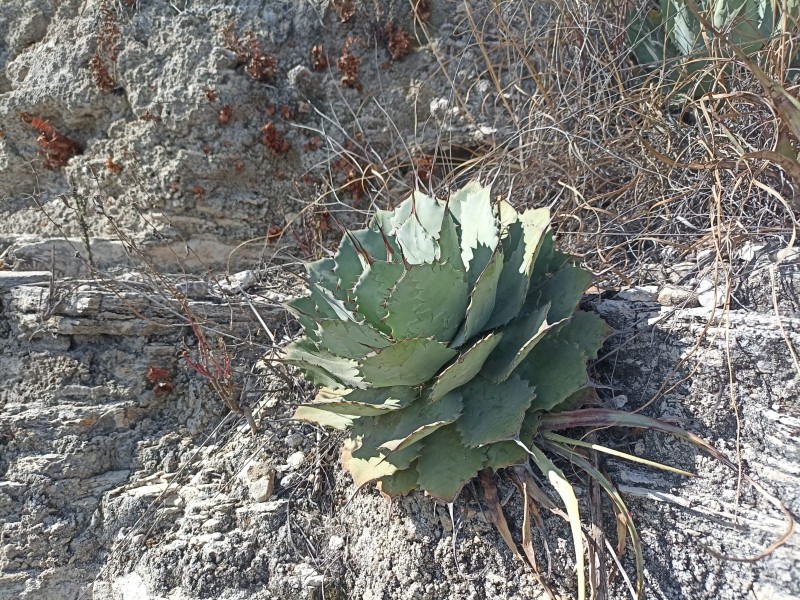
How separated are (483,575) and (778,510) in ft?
2.33

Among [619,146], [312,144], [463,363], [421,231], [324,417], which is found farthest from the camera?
[312,144]

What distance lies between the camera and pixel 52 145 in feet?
9.62

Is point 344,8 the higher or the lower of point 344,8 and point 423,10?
the higher

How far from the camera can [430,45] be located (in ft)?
9.23

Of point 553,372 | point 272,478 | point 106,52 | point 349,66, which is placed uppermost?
point 106,52

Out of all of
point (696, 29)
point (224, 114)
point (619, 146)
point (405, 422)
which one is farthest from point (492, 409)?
point (224, 114)

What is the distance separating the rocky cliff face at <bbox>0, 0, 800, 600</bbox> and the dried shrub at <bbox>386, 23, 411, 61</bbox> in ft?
0.05

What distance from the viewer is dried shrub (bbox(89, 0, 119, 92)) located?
9.47ft

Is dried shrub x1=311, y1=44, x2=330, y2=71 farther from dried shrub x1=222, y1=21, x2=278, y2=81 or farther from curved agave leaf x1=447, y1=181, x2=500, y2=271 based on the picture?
curved agave leaf x1=447, y1=181, x2=500, y2=271

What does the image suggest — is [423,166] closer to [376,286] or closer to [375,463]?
[376,286]

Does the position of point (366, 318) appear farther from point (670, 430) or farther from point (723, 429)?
point (723, 429)

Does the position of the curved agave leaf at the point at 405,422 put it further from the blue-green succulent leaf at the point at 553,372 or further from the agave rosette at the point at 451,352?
the blue-green succulent leaf at the point at 553,372

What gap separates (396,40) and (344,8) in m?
0.30

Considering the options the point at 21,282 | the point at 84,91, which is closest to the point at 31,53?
the point at 84,91
